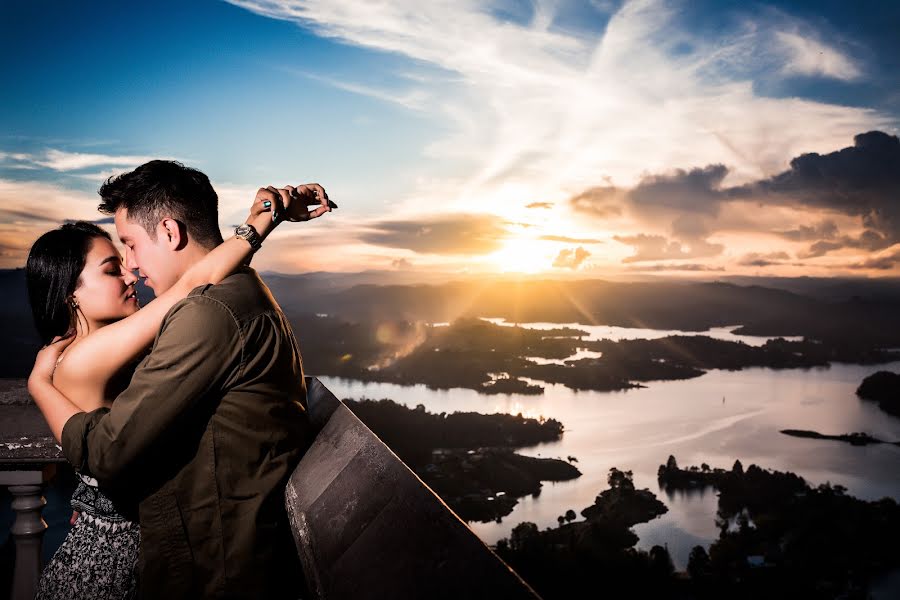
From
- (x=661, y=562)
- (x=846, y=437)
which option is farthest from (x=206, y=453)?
(x=846, y=437)

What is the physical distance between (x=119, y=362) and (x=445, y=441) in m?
77.4

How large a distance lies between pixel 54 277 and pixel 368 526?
62.2 inches

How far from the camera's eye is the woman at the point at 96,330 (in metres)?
1.78

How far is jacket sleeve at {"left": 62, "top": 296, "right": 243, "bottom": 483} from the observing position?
1.46 m

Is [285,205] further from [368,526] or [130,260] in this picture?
[368,526]

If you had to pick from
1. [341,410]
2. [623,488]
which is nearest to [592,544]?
[623,488]

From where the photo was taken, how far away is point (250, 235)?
1907 millimetres

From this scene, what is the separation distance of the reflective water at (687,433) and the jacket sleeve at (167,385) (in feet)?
200

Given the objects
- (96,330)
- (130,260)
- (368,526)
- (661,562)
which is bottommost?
(661,562)

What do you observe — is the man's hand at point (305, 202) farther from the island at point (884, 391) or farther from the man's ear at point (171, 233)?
the island at point (884, 391)

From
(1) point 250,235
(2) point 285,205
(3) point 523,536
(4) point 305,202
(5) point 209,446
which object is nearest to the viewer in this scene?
(5) point 209,446

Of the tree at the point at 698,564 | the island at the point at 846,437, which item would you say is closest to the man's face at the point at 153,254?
the tree at the point at 698,564

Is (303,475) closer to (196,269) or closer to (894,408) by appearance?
(196,269)

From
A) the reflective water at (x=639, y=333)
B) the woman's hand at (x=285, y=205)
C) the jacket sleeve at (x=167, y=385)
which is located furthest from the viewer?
the reflective water at (x=639, y=333)
